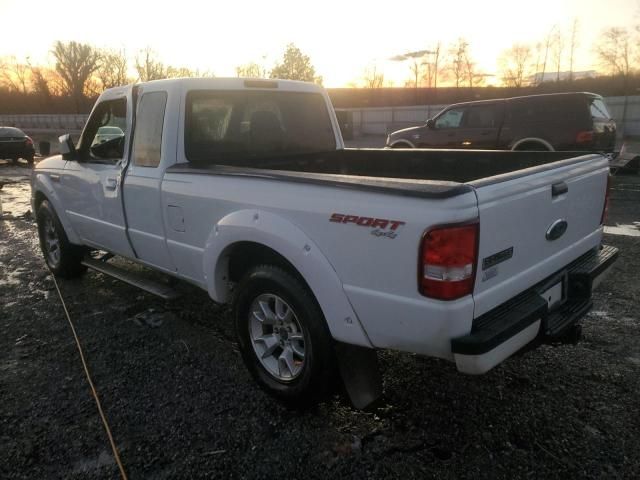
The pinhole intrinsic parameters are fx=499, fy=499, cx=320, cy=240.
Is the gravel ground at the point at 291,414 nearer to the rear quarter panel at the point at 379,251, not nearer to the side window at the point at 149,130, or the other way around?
the rear quarter panel at the point at 379,251

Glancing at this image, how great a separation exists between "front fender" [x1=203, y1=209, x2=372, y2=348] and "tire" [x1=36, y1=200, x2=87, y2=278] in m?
2.97

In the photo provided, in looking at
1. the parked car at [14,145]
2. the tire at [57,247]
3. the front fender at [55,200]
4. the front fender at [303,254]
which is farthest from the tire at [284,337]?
the parked car at [14,145]

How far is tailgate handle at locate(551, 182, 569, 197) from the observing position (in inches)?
102

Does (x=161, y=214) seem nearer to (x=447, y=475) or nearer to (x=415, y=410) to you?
(x=415, y=410)

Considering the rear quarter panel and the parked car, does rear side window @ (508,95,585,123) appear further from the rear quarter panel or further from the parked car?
the parked car

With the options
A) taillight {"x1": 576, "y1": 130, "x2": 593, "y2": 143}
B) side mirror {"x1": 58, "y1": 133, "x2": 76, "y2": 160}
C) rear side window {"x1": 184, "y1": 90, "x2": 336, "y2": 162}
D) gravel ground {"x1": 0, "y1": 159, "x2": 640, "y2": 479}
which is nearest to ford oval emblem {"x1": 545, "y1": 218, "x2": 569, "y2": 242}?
gravel ground {"x1": 0, "y1": 159, "x2": 640, "y2": 479}

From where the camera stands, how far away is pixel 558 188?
2.63 m

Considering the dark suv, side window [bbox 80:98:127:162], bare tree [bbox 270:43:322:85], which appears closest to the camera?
side window [bbox 80:98:127:162]

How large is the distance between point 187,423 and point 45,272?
12.7 ft

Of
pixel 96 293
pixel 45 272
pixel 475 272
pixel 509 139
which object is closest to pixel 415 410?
pixel 475 272

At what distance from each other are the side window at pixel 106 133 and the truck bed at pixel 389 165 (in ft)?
3.42

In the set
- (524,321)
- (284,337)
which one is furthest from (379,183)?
(284,337)

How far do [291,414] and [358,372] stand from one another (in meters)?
0.53

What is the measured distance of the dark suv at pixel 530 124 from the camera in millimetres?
10352
